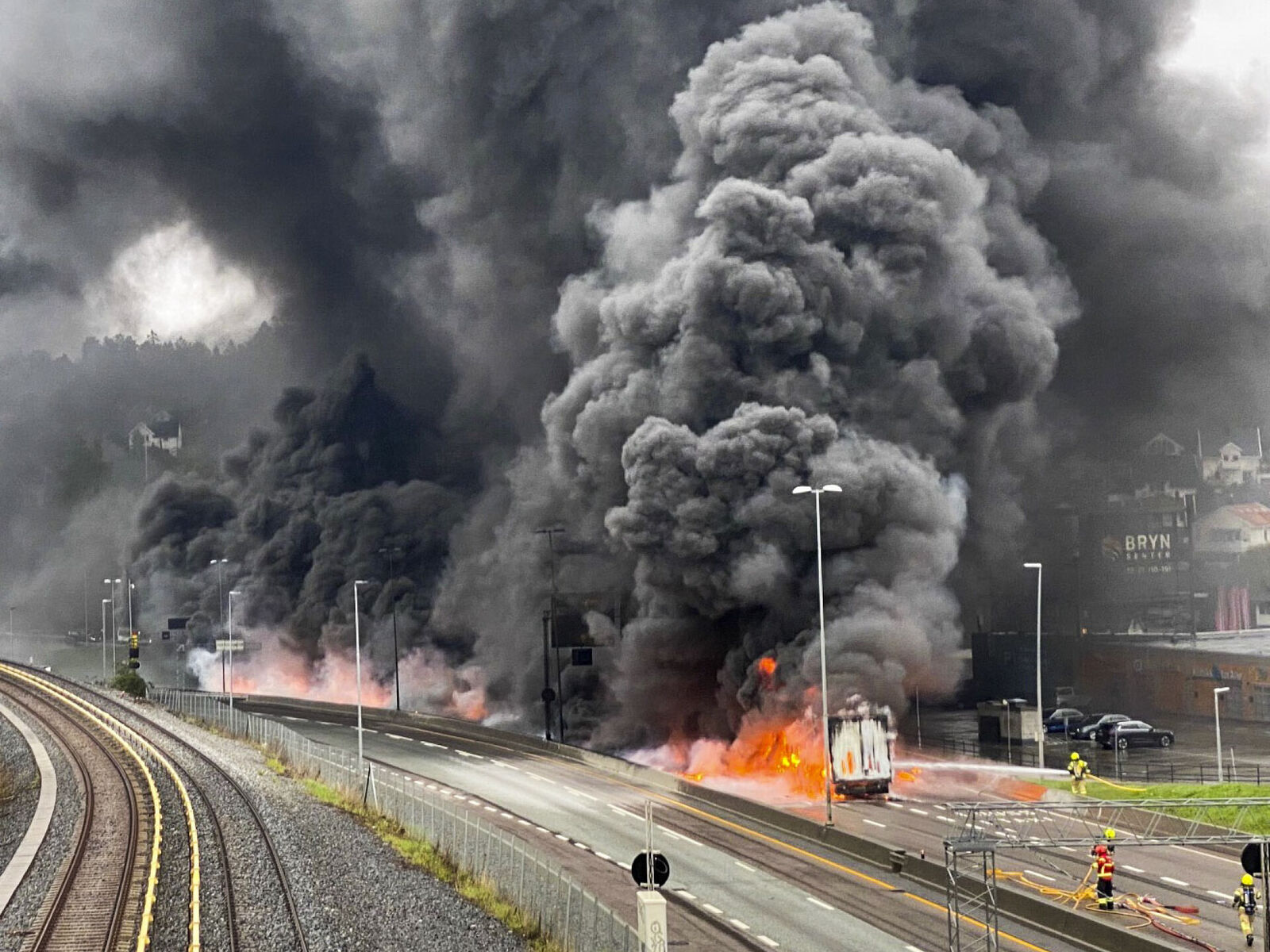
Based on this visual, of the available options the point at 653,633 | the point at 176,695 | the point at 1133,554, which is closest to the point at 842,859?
the point at 653,633

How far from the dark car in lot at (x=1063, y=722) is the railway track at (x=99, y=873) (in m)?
44.8

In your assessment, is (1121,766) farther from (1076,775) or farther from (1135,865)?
(1135,865)

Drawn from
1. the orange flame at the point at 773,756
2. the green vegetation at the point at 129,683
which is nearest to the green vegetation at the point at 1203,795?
the orange flame at the point at 773,756

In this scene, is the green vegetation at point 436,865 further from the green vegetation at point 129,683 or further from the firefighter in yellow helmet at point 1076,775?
the green vegetation at point 129,683

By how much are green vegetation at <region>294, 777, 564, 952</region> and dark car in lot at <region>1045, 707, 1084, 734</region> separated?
37.7 meters

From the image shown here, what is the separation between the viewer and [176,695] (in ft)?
342

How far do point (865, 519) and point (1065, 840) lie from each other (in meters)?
35.2

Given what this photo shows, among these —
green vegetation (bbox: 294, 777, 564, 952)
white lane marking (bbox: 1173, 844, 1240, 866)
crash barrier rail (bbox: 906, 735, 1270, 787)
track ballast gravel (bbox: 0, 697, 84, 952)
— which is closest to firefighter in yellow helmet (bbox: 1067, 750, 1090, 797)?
crash barrier rail (bbox: 906, 735, 1270, 787)

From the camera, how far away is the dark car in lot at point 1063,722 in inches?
2965

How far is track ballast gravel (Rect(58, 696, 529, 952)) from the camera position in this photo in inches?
1204

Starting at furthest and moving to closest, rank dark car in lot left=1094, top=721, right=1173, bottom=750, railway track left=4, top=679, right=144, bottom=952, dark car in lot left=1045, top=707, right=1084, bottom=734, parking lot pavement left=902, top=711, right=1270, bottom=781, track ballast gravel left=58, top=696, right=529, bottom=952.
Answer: dark car in lot left=1045, top=707, right=1084, bottom=734 → dark car in lot left=1094, top=721, right=1173, bottom=750 → parking lot pavement left=902, top=711, right=1270, bottom=781 → railway track left=4, top=679, right=144, bottom=952 → track ballast gravel left=58, top=696, right=529, bottom=952

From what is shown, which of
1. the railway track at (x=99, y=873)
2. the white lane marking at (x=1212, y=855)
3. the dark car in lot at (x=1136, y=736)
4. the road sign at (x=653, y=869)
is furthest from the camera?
the dark car in lot at (x=1136, y=736)

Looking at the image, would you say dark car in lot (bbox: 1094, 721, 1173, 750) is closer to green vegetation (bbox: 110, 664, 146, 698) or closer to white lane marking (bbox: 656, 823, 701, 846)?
white lane marking (bbox: 656, 823, 701, 846)

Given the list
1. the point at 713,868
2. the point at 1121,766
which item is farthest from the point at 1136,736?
the point at 713,868
